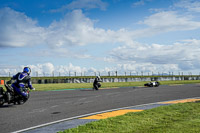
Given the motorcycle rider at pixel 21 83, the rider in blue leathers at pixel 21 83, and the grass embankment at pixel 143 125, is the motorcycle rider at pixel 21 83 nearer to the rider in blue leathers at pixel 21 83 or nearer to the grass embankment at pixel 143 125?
the rider in blue leathers at pixel 21 83

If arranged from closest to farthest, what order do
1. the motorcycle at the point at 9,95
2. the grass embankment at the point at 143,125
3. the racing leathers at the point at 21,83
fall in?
the grass embankment at the point at 143,125 < the motorcycle at the point at 9,95 < the racing leathers at the point at 21,83

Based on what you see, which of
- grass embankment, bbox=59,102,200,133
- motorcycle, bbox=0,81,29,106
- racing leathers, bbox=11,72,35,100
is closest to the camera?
grass embankment, bbox=59,102,200,133

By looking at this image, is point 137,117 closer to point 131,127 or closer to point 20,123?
point 131,127

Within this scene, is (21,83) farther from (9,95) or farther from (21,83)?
(9,95)

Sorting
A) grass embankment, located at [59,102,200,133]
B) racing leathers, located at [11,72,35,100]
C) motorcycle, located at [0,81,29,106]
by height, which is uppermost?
racing leathers, located at [11,72,35,100]

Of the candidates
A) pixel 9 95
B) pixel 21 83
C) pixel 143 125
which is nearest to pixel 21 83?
pixel 21 83

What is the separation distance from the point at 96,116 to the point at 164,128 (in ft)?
8.51

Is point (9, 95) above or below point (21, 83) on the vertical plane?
below

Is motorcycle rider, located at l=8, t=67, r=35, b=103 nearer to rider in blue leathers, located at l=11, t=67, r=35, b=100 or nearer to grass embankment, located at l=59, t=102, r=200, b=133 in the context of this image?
rider in blue leathers, located at l=11, t=67, r=35, b=100

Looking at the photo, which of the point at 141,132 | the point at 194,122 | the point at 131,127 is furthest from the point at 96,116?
the point at 194,122

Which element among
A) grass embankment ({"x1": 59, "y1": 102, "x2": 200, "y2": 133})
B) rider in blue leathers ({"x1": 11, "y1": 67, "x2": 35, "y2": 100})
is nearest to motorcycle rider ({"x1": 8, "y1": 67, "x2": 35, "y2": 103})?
rider in blue leathers ({"x1": 11, "y1": 67, "x2": 35, "y2": 100})

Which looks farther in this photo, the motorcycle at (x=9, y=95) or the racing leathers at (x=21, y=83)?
the racing leathers at (x=21, y=83)

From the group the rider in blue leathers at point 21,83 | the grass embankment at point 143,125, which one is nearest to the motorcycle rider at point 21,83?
the rider in blue leathers at point 21,83

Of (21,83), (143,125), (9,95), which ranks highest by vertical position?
(21,83)
